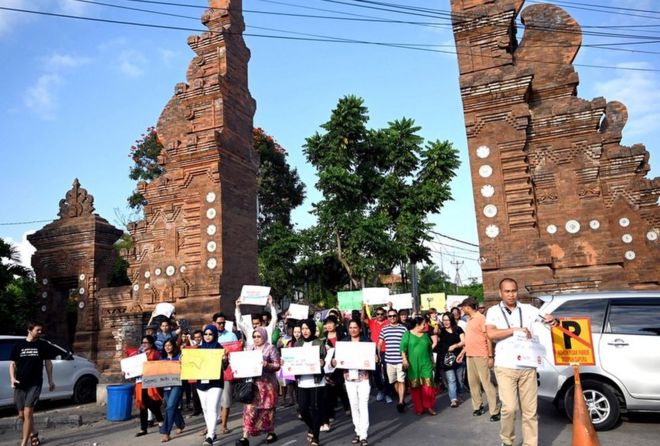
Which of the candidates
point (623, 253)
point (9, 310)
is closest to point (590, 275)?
point (623, 253)

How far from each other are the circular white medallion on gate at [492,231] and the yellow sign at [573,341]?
636 cm

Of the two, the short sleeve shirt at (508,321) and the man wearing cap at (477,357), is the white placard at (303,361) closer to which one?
the short sleeve shirt at (508,321)

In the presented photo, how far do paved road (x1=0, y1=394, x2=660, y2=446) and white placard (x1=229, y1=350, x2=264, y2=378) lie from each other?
3.40 feet

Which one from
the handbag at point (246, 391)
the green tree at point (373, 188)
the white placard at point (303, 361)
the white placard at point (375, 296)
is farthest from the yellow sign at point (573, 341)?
the green tree at point (373, 188)

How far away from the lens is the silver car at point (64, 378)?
10.5m

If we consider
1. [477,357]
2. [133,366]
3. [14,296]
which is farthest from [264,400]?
[14,296]

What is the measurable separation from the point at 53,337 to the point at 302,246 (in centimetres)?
1268

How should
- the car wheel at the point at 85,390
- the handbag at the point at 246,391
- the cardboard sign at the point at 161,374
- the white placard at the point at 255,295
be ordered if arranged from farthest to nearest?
the car wheel at the point at 85,390
the white placard at the point at 255,295
the cardboard sign at the point at 161,374
the handbag at the point at 246,391

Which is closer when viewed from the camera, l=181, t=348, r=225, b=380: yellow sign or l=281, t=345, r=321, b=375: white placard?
l=281, t=345, r=321, b=375: white placard

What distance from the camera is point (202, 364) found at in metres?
6.89

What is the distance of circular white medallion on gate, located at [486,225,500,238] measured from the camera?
1159cm

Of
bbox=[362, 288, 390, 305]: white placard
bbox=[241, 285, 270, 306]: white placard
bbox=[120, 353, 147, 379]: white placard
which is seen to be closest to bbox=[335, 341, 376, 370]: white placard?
bbox=[120, 353, 147, 379]: white placard

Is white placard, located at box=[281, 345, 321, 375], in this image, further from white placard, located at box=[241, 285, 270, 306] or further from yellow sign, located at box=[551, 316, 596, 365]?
white placard, located at box=[241, 285, 270, 306]

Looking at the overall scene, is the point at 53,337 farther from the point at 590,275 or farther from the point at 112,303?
the point at 590,275
